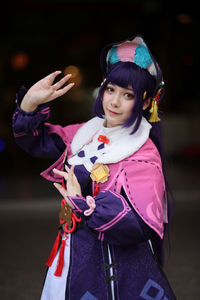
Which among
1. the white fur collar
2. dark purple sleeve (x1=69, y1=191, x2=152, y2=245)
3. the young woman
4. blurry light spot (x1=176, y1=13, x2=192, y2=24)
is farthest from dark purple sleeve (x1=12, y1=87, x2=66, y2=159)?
blurry light spot (x1=176, y1=13, x2=192, y2=24)

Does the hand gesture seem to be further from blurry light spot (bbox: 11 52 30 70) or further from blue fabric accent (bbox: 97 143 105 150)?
blurry light spot (bbox: 11 52 30 70)

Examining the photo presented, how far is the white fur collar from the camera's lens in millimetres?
1567

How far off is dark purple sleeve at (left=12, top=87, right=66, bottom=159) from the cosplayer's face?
0.88ft

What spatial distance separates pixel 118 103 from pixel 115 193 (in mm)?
350

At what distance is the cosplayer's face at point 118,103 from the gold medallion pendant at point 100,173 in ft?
0.65

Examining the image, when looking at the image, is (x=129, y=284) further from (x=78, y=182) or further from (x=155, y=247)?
(x=78, y=182)

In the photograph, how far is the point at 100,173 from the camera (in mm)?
1558

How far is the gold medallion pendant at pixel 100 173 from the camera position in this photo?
1556mm

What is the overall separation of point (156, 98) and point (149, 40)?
24.0ft

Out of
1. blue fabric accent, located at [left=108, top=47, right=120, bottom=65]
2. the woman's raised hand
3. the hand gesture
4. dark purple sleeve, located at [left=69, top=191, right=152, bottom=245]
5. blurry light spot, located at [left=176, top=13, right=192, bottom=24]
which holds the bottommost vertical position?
blurry light spot, located at [left=176, top=13, right=192, bottom=24]

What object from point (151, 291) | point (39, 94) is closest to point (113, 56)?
point (39, 94)

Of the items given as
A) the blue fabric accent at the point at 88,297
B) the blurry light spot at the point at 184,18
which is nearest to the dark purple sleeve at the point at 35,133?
the blue fabric accent at the point at 88,297

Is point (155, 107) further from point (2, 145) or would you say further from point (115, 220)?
point (2, 145)

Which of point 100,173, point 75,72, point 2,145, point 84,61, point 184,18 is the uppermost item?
point 100,173
